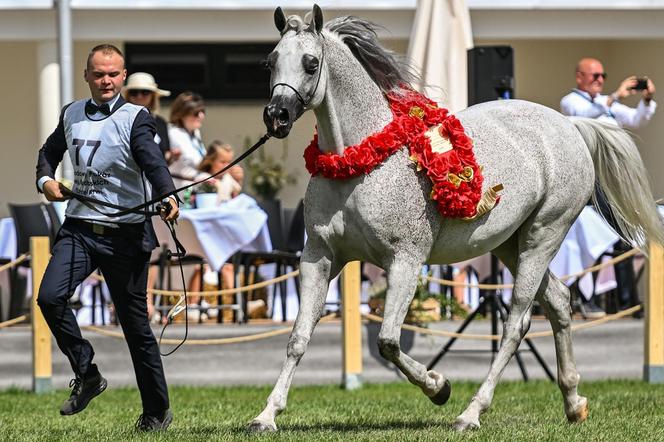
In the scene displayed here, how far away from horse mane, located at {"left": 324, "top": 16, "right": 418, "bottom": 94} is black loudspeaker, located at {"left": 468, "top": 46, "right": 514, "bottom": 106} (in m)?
4.67

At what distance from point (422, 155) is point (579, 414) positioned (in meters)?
1.97

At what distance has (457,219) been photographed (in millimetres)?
7316

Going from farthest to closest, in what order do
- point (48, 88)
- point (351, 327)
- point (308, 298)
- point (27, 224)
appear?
point (48, 88)
point (27, 224)
point (351, 327)
point (308, 298)

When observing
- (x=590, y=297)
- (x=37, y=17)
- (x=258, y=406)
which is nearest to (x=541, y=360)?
(x=590, y=297)

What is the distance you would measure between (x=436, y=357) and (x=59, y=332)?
16.4 feet

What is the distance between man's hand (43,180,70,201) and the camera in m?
6.97

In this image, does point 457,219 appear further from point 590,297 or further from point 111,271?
point 590,297

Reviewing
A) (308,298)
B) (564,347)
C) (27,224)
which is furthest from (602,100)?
(308,298)

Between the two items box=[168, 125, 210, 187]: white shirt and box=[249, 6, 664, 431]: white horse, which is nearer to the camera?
box=[249, 6, 664, 431]: white horse

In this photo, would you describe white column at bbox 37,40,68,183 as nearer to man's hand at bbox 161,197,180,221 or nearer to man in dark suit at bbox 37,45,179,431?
man in dark suit at bbox 37,45,179,431

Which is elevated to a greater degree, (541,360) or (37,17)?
(37,17)

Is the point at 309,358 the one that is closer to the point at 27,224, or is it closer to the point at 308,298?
the point at 27,224

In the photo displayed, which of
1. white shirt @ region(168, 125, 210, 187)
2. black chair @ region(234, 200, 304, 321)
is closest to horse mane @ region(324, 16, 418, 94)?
white shirt @ region(168, 125, 210, 187)

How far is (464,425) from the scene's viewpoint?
7285mm
